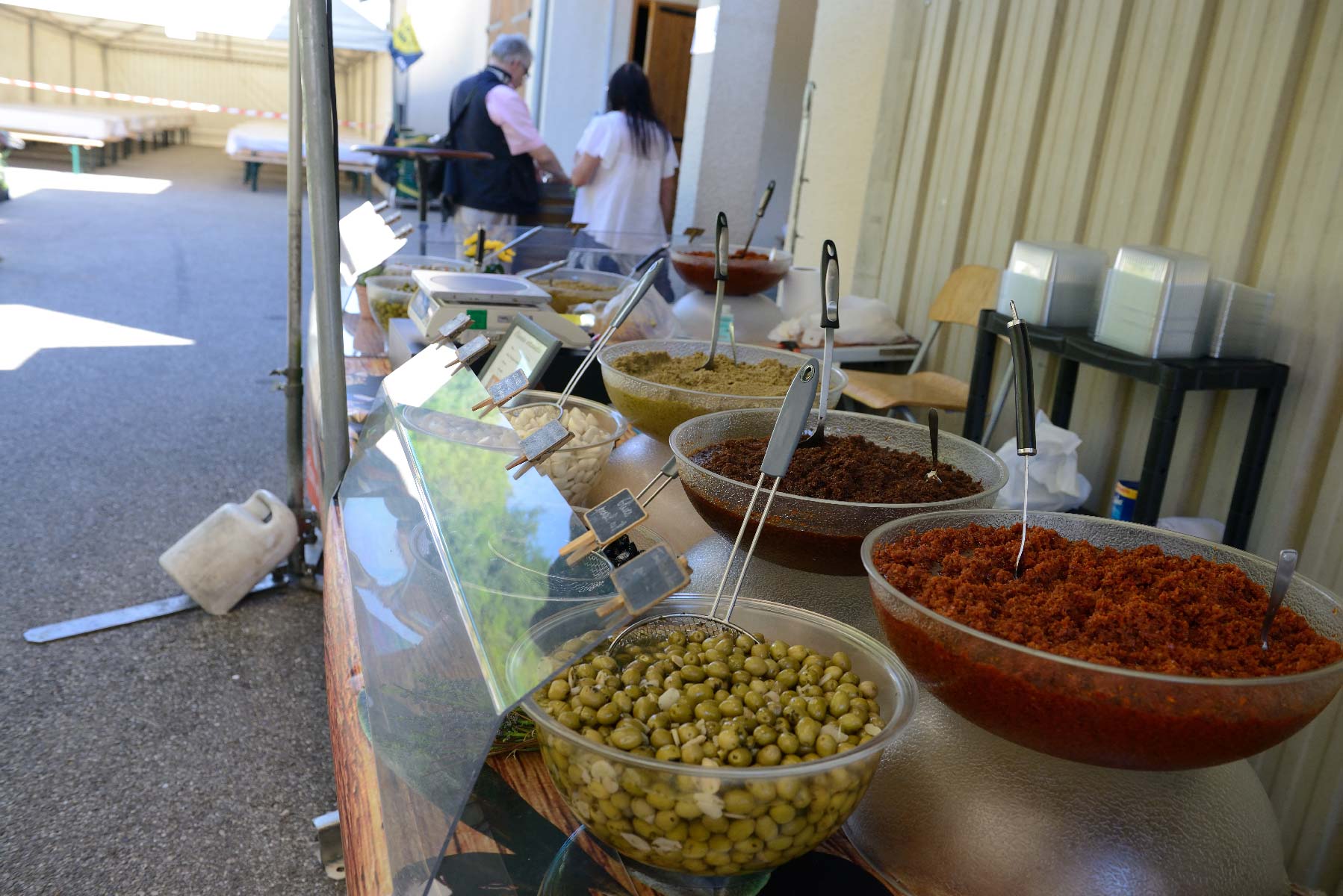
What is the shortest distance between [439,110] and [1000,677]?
12.8 metres

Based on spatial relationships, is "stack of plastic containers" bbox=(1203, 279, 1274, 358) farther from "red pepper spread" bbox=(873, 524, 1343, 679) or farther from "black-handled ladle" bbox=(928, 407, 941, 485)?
"red pepper spread" bbox=(873, 524, 1343, 679)

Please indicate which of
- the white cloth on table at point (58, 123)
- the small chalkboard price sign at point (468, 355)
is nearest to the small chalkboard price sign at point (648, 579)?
the small chalkboard price sign at point (468, 355)

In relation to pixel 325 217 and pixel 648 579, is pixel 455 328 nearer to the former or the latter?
pixel 325 217

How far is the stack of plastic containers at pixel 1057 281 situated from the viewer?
218 centimetres

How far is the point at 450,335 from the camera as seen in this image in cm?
123

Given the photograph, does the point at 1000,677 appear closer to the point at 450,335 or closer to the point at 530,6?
the point at 450,335

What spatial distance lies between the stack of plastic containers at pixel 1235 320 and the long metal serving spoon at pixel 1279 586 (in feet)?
4.61

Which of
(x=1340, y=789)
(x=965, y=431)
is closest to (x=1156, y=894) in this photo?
(x=1340, y=789)

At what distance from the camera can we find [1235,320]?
6.20 feet

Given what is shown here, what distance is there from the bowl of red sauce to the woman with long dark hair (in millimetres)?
2311

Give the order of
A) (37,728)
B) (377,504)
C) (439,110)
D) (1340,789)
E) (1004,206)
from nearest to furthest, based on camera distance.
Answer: (377,504)
(1340,789)
(37,728)
(1004,206)
(439,110)

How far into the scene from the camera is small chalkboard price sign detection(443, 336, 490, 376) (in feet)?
3.60

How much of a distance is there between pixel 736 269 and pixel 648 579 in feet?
5.66

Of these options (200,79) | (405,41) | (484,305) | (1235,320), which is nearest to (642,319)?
(484,305)
